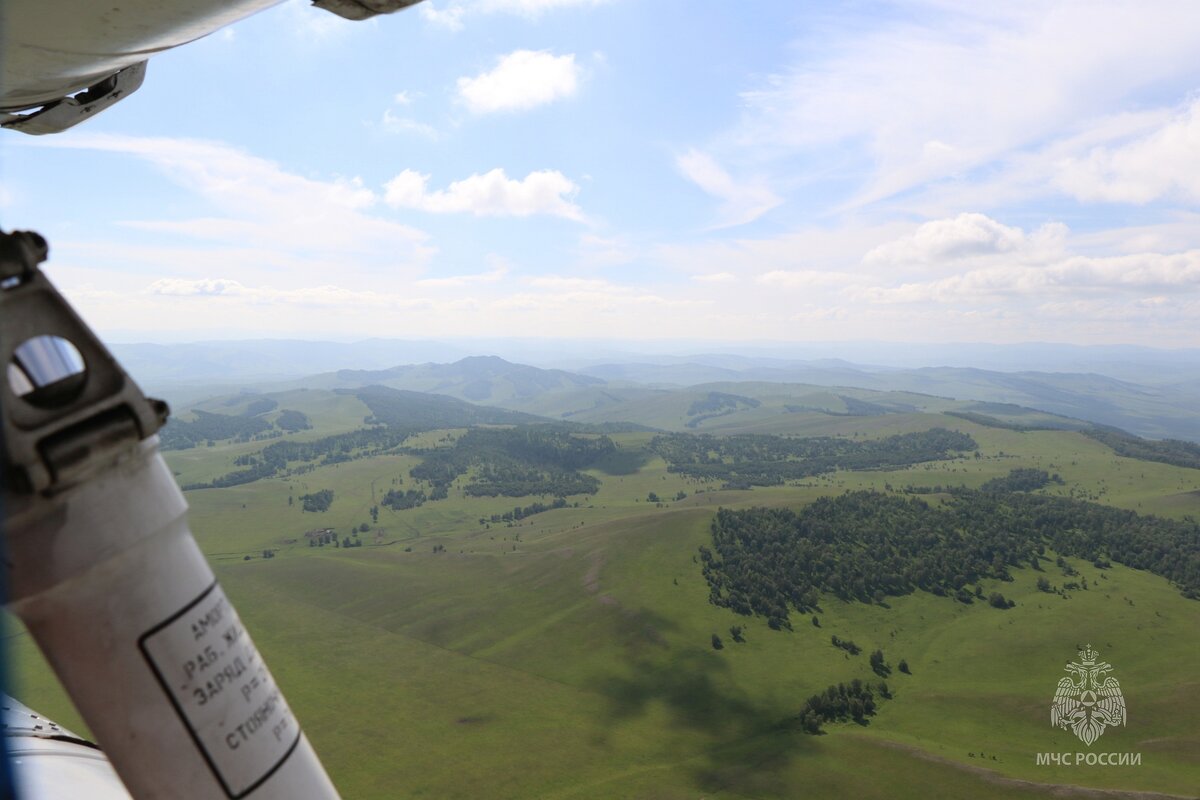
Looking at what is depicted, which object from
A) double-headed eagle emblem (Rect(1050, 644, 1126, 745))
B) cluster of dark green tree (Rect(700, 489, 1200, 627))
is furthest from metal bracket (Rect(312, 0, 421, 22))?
cluster of dark green tree (Rect(700, 489, 1200, 627))

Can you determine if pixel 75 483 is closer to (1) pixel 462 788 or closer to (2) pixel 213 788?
(2) pixel 213 788

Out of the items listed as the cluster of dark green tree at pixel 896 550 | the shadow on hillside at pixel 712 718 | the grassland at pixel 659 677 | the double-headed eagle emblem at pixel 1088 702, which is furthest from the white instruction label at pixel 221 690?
the cluster of dark green tree at pixel 896 550

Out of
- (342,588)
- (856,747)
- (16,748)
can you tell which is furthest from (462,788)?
(16,748)

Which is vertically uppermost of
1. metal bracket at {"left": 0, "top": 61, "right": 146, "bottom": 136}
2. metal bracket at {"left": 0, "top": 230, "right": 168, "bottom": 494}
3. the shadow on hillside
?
metal bracket at {"left": 0, "top": 61, "right": 146, "bottom": 136}

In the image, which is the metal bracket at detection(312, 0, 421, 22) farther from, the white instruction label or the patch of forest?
the patch of forest

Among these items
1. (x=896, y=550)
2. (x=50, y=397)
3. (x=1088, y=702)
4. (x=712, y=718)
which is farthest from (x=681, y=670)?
(x=50, y=397)

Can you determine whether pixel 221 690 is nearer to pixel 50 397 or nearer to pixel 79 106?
pixel 50 397

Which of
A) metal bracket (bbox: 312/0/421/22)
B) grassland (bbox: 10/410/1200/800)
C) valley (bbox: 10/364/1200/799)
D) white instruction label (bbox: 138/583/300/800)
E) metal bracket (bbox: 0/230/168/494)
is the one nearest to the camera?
metal bracket (bbox: 0/230/168/494)
